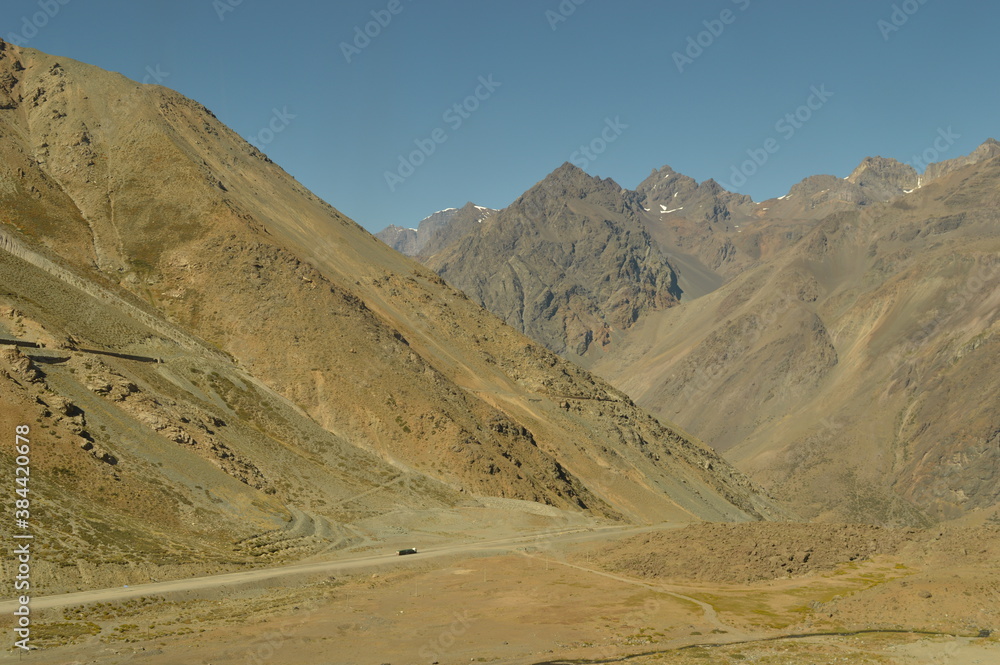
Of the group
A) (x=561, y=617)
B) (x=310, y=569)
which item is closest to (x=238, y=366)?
(x=310, y=569)

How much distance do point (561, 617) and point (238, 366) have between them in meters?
50.1

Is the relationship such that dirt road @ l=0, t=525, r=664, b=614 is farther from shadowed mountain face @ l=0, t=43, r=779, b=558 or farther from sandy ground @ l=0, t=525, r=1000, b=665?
shadowed mountain face @ l=0, t=43, r=779, b=558

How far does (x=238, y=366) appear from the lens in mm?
82250

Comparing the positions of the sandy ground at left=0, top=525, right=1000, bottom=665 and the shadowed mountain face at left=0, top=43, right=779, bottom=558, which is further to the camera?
the shadowed mountain face at left=0, top=43, right=779, bottom=558

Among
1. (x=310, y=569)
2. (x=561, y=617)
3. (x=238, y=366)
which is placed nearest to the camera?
(x=561, y=617)

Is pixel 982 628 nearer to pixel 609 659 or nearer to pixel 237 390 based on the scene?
pixel 609 659

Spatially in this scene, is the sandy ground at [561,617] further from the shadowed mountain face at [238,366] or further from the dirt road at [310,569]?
the shadowed mountain face at [238,366]

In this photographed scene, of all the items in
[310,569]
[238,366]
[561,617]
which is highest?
[238,366]

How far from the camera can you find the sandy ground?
35.7 m

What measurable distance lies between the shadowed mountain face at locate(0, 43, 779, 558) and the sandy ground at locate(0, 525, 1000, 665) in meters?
8.48

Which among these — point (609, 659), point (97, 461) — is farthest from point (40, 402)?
point (609, 659)

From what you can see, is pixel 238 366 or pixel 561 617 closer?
pixel 561 617

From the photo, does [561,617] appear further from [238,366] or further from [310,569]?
[238,366]

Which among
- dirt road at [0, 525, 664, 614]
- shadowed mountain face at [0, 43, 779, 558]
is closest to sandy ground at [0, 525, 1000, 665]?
dirt road at [0, 525, 664, 614]
